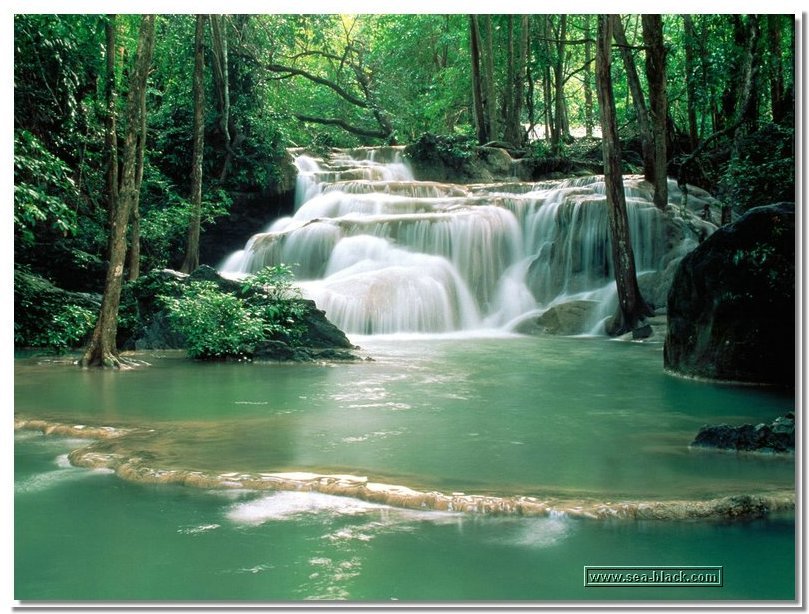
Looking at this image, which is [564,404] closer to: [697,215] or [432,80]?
[697,215]

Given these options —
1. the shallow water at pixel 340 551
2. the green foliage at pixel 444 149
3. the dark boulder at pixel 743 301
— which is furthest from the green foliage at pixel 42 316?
the green foliage at pixel 444 149

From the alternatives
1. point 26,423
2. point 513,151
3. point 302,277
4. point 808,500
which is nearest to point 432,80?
point 513,151

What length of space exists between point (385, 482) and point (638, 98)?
915 centimetres

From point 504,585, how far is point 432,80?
11.9m

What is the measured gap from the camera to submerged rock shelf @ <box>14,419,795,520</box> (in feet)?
9.75

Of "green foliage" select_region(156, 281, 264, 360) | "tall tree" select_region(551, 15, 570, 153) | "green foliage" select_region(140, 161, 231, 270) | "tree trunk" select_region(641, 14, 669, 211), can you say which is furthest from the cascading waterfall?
"tall tree" select_region(551, 15, 570, 153)

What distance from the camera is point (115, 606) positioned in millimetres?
2348

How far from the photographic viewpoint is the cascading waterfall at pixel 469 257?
33.3 feet

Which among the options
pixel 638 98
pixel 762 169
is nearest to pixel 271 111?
pixel 638 98

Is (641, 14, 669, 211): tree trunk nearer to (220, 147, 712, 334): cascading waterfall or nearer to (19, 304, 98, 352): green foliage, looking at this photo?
(220, 147, 712, 334): cascading waterfall

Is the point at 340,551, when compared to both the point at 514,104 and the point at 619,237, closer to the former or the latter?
the point at 619,237

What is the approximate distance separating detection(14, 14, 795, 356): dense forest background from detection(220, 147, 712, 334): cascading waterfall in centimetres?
101

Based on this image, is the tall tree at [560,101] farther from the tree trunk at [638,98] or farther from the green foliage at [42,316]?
the green foliage at [42,316]

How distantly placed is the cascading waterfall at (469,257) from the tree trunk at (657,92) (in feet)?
1.03
